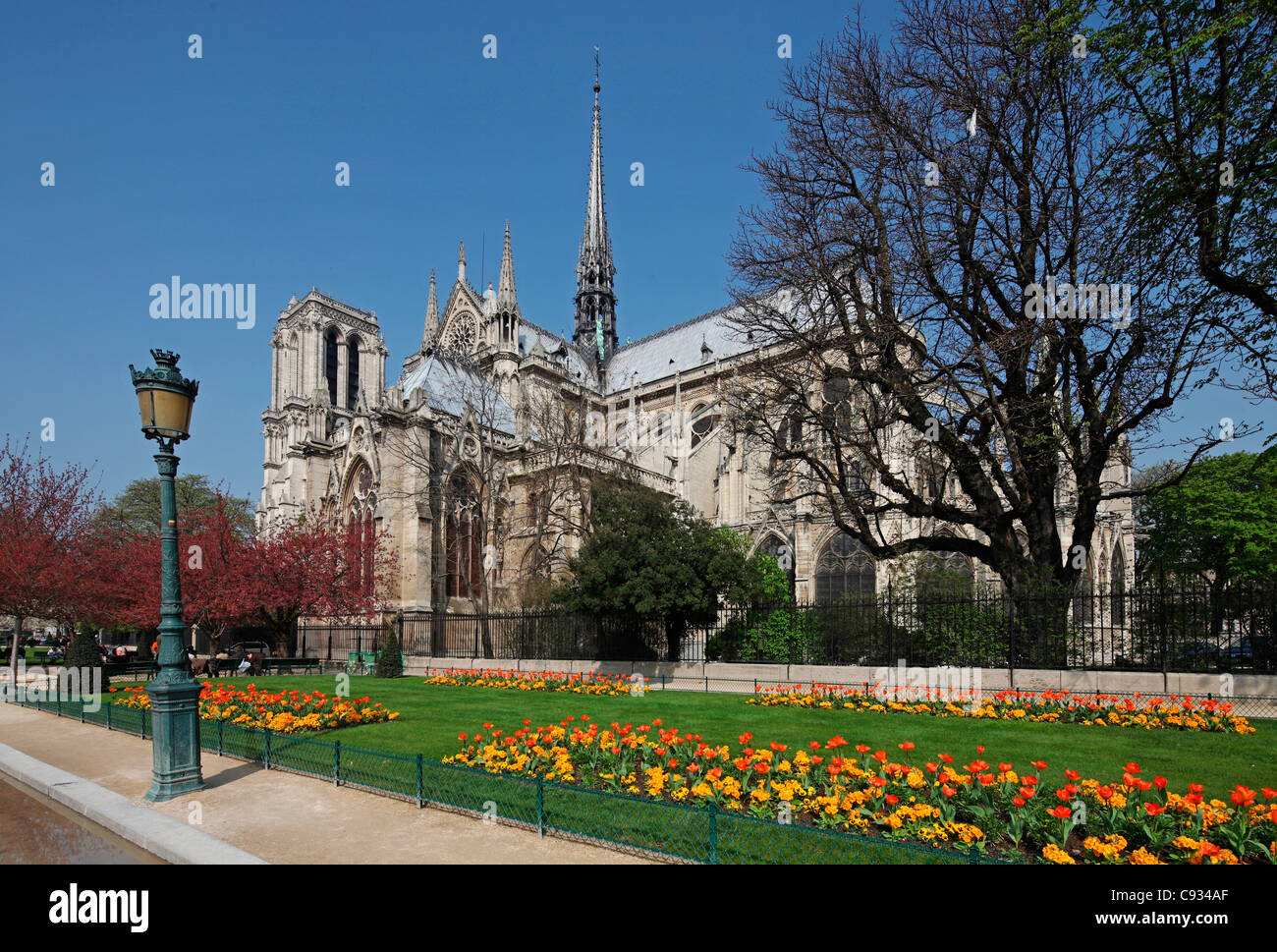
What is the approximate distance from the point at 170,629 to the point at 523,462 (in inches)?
1097

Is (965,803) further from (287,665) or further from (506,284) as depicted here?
(506,284)

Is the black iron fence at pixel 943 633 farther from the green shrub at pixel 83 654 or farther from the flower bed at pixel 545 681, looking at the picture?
the green shrub at pixel 83 654

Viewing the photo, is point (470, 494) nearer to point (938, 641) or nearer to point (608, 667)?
point (608, 667)

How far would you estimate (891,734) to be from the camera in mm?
10172

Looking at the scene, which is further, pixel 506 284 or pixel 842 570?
pixel 506 284

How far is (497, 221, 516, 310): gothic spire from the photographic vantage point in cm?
4378

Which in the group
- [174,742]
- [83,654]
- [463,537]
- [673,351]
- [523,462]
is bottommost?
[83,654]

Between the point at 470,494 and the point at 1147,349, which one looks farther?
the point at 470,494

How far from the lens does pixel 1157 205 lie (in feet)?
40.6

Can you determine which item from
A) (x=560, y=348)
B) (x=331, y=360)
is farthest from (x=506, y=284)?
(x=331, y=360)

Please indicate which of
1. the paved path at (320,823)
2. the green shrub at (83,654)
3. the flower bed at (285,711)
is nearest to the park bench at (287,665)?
the green shrub at (83,654)

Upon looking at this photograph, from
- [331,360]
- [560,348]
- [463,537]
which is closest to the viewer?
[463,537]
